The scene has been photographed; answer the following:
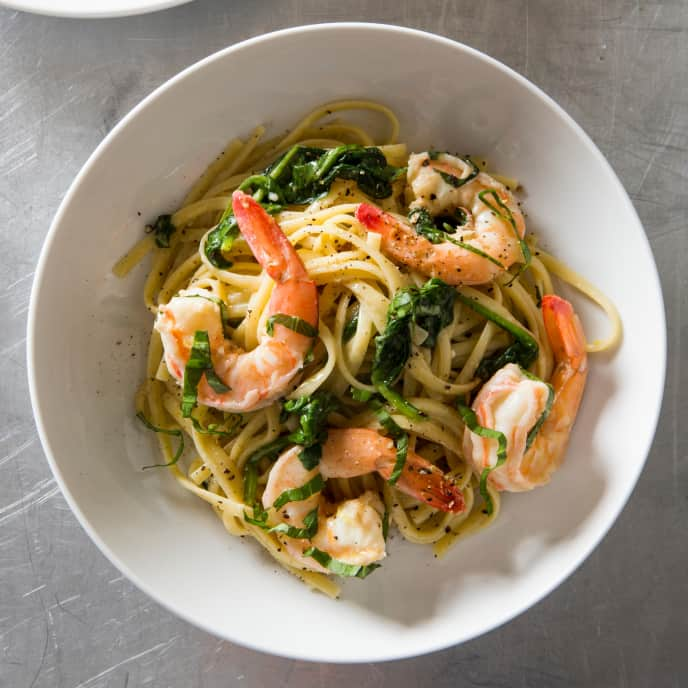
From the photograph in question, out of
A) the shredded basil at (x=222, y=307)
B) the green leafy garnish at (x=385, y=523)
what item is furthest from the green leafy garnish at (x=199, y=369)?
the green leafy garnish at (x=385, y=523)

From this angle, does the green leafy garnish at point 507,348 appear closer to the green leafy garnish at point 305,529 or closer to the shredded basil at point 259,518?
the green leafy garnish at point 305,529

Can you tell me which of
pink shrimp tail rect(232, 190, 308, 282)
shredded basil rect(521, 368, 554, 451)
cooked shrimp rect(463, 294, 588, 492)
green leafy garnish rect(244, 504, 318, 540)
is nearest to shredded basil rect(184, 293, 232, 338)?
pink shrimp tail rect(232, 190, 308, 282)

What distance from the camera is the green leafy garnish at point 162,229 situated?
280cm

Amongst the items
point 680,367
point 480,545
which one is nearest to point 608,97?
point 680,367

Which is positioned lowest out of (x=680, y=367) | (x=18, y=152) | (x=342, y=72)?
(x=680, y=367)

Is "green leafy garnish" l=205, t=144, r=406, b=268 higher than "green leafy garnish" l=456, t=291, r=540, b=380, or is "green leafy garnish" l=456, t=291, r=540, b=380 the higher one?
"green leafy garnish" l=205, t=144, r=406, b=268

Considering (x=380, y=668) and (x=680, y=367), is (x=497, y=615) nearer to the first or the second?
(x=380, y=668)

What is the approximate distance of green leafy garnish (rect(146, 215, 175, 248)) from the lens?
9.18ft

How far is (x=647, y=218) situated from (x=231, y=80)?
1.87 metres

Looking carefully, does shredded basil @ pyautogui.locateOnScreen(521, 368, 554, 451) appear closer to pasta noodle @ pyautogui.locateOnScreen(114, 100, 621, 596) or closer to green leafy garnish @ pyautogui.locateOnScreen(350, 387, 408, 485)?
pasta noodle @ pyautogui.locateOnScreen(114, 100, 621, 596)


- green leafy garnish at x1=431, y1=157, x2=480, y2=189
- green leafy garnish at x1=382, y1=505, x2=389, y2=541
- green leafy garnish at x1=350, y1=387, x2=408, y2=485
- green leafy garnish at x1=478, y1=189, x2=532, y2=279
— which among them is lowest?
green leafy garnish at x1=382, y1=505, x2=389, y2=541

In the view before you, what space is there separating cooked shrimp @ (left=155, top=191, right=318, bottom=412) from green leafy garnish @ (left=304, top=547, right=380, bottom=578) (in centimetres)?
55

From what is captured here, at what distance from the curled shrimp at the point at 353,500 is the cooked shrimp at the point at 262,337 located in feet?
0.94

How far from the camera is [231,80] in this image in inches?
102
